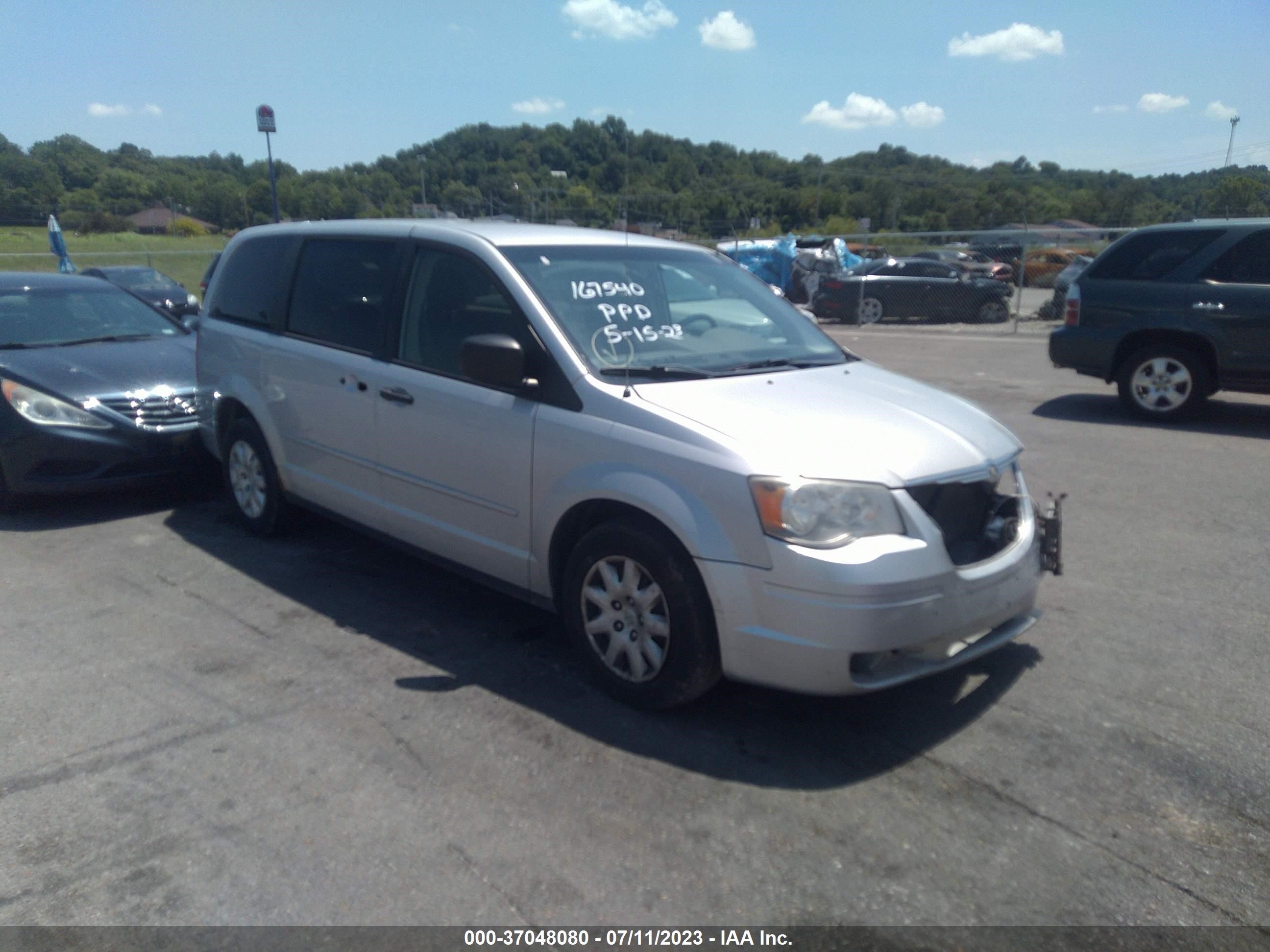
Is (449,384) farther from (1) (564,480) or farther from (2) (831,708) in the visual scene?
(2) (831,708)

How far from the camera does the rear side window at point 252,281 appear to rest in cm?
580

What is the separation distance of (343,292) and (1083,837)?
426cm

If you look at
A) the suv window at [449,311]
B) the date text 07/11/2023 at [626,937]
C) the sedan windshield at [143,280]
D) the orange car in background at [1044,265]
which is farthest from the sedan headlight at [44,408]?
the orange car in background at [1044,265]

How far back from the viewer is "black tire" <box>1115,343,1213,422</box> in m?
9.08

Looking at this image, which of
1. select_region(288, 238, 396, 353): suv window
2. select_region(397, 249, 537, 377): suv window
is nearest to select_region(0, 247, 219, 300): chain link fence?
select_region(288, 238, 396, 353): suv window

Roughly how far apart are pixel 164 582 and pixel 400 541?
1.49m

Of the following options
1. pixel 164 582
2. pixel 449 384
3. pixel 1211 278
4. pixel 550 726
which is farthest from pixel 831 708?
pixel 1211 278

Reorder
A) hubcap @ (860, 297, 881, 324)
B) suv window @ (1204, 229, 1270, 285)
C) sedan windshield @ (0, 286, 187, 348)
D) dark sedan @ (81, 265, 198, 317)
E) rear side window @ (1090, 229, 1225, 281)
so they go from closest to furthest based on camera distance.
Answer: sedan windshield @ (0, 286, 187, 348) → suv window @ (1204, 229, 1270, 285) → rear side window @ (1090, 229, 1225, 281) → dark sedan @ (81, 265, 198, 317) → hubcap @ (860, 297, 881, 324)

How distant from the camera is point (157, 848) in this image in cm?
303

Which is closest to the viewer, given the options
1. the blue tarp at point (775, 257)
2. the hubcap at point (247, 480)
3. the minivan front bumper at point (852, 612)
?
the minivan front bumper at point (852, 612)

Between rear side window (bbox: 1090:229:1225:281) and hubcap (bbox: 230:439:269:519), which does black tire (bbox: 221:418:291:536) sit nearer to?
hubcap (bbox: 230:439:269:519)

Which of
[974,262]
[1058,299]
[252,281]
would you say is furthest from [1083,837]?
[974,262]

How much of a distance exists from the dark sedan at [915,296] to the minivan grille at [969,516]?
1811 centimetres

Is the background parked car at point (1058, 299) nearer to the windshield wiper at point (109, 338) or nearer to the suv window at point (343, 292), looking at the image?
the windshield wiper at point (109, 338)
